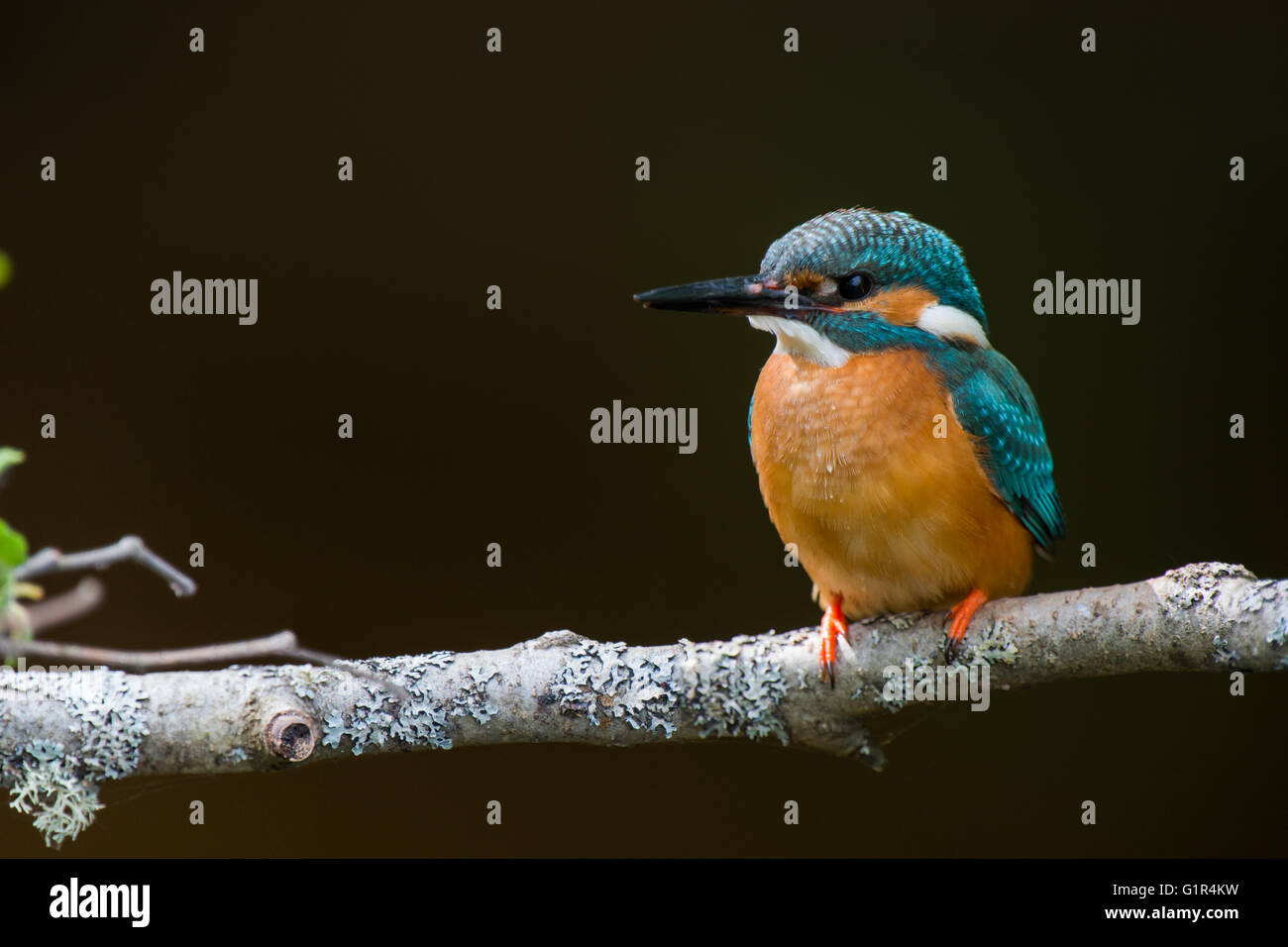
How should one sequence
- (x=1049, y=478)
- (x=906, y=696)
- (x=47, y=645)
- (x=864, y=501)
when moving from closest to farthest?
(x=47, y=645) → (x=906, y=696) → (x=864, y=501) → (x=1049, y=478)

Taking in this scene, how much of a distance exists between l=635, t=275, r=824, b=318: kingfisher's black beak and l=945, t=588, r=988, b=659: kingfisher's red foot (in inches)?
21.2

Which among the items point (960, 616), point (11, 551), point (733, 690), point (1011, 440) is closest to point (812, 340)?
point (1011, 440)

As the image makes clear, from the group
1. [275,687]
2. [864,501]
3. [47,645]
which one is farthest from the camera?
[864,501]

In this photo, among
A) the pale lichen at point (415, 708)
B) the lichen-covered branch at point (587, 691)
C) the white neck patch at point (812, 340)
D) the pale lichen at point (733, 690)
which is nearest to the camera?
the lichen-covered branch at point (587, 691)

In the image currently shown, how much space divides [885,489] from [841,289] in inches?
14.0

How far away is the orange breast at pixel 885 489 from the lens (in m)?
1.86

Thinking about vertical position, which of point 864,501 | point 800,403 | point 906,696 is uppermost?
point 800,403

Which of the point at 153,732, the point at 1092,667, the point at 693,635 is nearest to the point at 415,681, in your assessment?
the point at 153,732

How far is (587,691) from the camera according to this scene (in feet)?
5.29

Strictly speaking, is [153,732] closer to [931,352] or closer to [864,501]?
[864,501]

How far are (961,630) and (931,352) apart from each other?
0.50 metres

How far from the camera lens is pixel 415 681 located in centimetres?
161

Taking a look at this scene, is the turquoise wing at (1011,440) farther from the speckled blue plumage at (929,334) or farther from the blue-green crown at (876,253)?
the blue-green crown at (876,253)

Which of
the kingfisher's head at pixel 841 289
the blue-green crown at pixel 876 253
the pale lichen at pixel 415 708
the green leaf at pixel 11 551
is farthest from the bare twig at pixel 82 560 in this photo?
the blue-green crown at pixel 876 253
